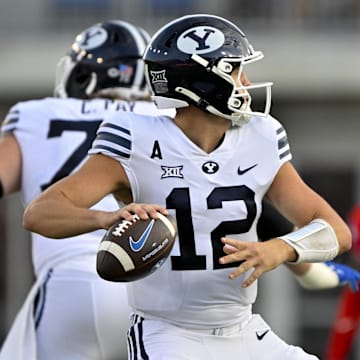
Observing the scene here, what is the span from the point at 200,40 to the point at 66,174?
1.20 meters

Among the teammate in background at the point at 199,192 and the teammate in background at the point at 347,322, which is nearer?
the teammate in background at the point at 199,192

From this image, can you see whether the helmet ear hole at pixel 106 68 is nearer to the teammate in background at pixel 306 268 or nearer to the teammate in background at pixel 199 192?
the teammate in background at pixel 306 268

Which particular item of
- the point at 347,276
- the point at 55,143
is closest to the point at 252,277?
the point at 347,276

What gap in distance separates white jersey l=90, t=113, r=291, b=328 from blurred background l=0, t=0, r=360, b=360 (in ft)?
30.3

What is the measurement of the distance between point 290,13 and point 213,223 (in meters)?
10.2

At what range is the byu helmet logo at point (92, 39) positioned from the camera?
635 centimetres

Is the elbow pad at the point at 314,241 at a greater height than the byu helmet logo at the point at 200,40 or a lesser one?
lesser

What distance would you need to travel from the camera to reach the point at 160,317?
16.1 feet

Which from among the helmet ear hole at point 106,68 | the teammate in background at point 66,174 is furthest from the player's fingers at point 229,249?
the helmet ear hole at point 106,68

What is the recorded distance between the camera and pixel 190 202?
488 cm

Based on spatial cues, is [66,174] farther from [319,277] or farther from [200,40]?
[200,40]

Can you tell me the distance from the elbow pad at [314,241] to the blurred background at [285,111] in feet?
30.5

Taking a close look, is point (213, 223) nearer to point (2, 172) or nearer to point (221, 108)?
point (221, 108)

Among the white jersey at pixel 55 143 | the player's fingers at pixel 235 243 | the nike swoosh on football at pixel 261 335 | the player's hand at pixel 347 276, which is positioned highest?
the player's fingers at pixel 235 243
